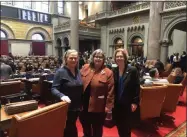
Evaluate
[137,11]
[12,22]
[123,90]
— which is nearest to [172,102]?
[123,90]

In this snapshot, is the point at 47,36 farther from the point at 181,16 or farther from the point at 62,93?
the point at 62,93

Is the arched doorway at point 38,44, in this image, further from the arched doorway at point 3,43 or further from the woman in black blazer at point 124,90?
the woman in black blazer at point 124,90

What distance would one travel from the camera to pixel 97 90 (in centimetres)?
225

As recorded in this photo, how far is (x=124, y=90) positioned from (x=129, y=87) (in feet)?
0.25

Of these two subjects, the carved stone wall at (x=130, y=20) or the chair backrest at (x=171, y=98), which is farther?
the carved stone wall at (x=130, y=20)

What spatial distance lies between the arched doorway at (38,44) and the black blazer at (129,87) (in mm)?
18465

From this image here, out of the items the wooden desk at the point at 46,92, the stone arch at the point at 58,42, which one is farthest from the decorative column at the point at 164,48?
the stone arch at the point at 58,42

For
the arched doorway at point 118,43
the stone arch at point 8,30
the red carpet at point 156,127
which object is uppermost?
the stone arch at point 8,30

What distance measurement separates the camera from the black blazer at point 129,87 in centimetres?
228

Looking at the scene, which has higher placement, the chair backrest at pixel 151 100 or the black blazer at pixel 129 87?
the black blazer at pixel 129 87

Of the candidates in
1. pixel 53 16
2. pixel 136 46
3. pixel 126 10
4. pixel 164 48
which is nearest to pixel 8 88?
pixel 164 48

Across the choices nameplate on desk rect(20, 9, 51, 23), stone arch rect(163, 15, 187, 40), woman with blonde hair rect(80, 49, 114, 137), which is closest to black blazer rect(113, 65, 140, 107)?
woman with blonde hair rect(80, 49, 114, 137)

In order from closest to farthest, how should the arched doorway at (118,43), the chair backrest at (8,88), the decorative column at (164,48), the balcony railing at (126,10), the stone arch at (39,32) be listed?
1. the chair backrest at (8,88)
2. the decorative column at (164,48)
3. the balcony railing at (126,10)
4. the arched doorway at (118,43)
5. the stone arch at (39,32)

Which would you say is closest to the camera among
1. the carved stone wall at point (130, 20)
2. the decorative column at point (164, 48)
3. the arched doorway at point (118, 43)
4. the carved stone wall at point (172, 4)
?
the carved stone wall at point (172, 4)
